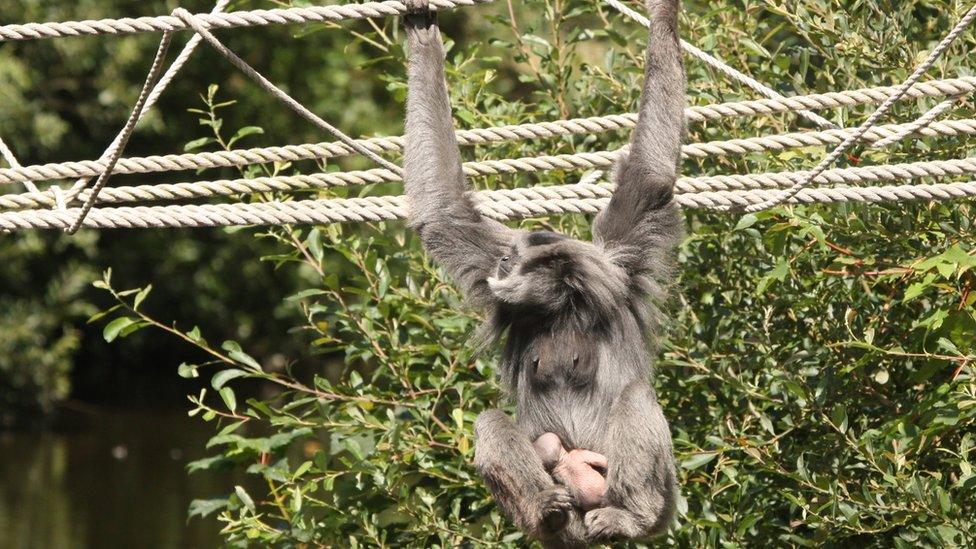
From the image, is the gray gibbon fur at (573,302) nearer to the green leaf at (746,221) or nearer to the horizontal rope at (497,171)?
the horizontal rope at (497,171)

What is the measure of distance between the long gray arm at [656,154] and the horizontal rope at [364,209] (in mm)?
129

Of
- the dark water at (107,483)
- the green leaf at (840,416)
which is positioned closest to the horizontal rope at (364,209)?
the green leaf at (840,416)

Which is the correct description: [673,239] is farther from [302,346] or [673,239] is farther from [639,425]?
[302,346]

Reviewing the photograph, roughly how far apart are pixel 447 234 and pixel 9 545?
352 inches

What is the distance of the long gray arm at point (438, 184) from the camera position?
493cm

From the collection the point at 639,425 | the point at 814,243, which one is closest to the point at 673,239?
the point at 639,425

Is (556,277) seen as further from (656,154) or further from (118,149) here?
(118,149)

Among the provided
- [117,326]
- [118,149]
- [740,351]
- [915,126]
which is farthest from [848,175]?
[117,326]

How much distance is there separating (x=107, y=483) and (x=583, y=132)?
11.0 meters

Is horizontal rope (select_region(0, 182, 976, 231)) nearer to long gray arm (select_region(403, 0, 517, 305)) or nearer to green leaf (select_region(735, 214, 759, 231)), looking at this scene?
long gray arm (select_region(403, 0, 517, 305))

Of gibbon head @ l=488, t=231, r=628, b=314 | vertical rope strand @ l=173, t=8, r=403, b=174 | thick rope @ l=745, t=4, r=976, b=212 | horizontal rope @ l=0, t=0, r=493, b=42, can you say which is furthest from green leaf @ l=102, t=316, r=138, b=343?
thick rope @ l=745, t=4, r=976, b=212

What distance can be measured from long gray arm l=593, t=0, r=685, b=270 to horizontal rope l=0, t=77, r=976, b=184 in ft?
0.79

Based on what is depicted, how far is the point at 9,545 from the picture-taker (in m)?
12.0

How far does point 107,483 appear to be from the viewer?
47.2ft
